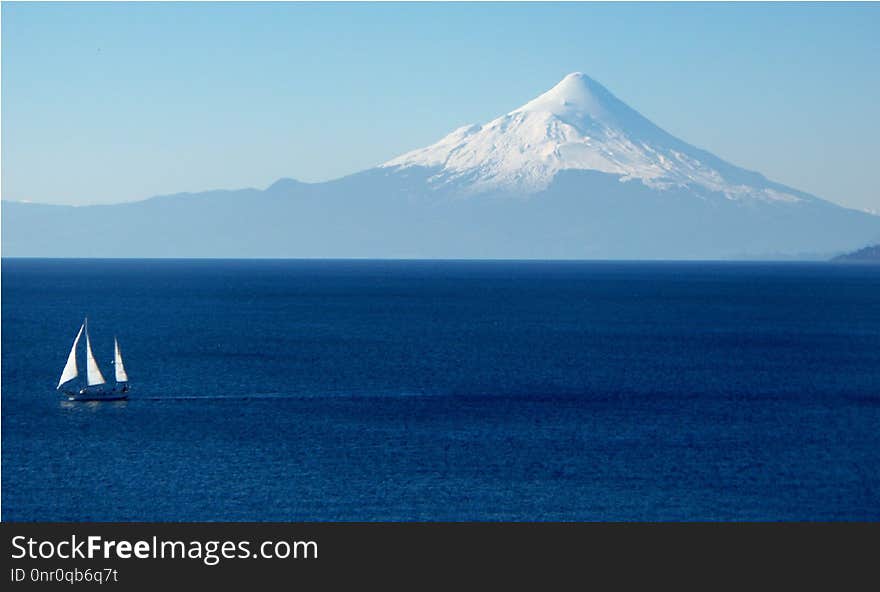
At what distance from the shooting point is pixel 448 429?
7662 centimetres

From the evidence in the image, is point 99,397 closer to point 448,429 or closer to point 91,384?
point 91,384

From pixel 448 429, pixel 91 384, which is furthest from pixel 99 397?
pixel 448 429

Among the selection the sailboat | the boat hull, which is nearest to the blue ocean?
the boat hull

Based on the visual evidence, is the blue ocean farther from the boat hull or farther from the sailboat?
the sailboat

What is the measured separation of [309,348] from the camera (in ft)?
423

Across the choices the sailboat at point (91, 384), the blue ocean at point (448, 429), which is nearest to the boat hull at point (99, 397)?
the sailboat at point (91, 384)

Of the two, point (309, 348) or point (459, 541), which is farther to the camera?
point (309, 348)

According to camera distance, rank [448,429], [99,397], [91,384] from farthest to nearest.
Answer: [91,384], [99,397], [448,429]

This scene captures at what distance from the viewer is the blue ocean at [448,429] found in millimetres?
58438

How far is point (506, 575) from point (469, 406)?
5056 cm

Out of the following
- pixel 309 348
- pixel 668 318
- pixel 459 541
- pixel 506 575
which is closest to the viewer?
pixel 506 575

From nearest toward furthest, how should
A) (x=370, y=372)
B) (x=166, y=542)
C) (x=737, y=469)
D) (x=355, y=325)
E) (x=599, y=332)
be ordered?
(x=166, y=542) → (x=737, y=469) → (x=370, y=372) → (x=599, y=332) → (x=355, y=325)

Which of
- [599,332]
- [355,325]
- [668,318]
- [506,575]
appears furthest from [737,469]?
[668,318]

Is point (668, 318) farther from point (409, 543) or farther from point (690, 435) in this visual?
point (409, 543)
